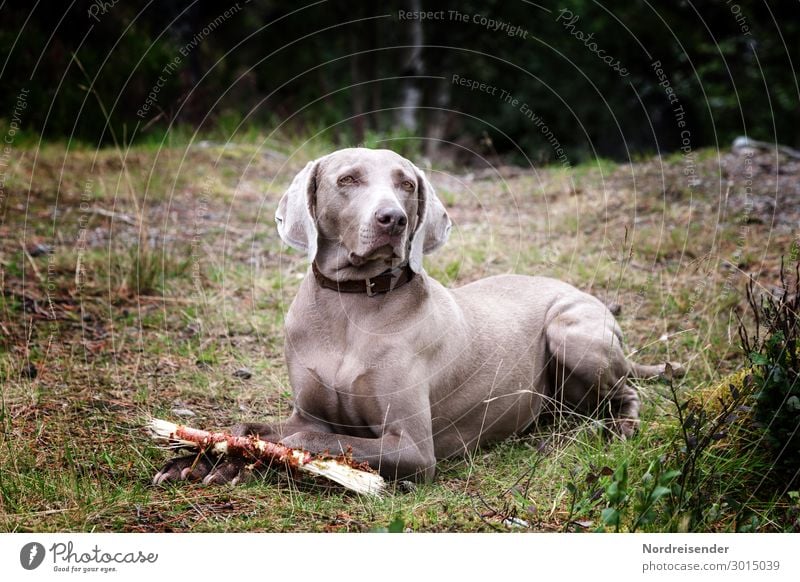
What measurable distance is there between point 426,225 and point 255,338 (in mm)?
2373

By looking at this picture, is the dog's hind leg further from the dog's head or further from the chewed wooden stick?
the chewed wooden stick

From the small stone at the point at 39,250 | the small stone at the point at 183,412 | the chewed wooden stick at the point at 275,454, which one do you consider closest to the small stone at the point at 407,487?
the chewed wooden stick at the point at 275,454

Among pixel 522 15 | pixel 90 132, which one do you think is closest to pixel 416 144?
pixel 90 132

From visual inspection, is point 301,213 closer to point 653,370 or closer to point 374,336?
point 374,336

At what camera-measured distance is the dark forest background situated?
47.7ft

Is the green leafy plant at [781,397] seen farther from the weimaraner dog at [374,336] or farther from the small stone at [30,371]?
the small stone at [30,371]

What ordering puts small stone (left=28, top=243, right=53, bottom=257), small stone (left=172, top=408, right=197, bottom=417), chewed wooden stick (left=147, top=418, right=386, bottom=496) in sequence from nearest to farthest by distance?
1. chewed wooden stick (left=147, top=418, right=386, bottom=496)
2. small stone (left=172, top=408, right=197, bottom=417)
3. small stone (left=28, top=243, right=53, bottom=257)

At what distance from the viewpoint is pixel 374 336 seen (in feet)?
14.3

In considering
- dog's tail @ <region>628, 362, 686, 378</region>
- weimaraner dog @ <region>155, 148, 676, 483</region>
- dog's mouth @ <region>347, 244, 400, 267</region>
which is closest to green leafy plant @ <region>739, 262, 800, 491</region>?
weimaraner dog @ <region>155, 148, 676, 483</region>
